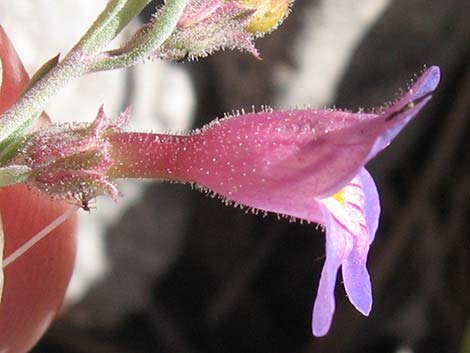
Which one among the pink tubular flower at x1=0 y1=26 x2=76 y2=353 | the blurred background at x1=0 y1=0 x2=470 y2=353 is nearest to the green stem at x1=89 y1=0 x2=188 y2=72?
the pink tubular flower at x1=0 y1=26 x2=76 y2=353

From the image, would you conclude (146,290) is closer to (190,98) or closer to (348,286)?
(190,98)

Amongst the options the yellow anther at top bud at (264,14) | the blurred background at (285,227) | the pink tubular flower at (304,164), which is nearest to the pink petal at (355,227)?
the pink tubular flower at (304,164)

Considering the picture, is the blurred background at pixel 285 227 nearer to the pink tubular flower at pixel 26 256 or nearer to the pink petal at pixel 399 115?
the pink tubular flower at pixel 26 256

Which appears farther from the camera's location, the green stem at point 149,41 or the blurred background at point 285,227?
the blurred background at point 285,227

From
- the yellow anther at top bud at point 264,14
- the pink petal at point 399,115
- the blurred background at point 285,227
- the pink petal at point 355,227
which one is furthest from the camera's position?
the blurred background at point 285,227

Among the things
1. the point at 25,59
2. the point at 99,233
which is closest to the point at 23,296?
the point at 25,59

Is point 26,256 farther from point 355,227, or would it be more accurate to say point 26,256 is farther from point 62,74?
point 355,227
